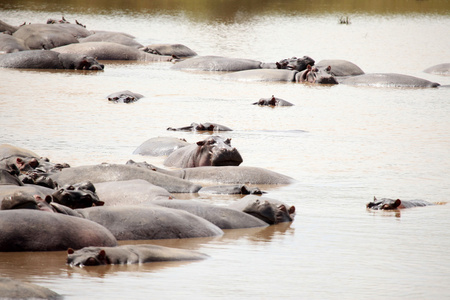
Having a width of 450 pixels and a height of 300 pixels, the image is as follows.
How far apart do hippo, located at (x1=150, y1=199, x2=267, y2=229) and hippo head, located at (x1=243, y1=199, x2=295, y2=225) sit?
0.15 m

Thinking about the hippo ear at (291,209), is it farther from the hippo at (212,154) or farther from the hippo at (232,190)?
the hippo at (212,154)

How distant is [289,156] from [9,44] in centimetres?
1520

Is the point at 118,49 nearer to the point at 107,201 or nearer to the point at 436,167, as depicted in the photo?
the point at 436,167

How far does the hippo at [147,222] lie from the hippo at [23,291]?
175cm

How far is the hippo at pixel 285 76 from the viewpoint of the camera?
21.0m

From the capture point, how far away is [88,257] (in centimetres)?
532

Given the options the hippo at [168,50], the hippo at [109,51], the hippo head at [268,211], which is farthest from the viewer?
the hippo at [168,50]

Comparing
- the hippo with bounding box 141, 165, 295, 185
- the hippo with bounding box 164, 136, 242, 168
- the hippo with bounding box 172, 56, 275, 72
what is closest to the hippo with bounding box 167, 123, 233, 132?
the hippo with bounding box 164, 136, 242, 168

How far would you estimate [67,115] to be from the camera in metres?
14.1

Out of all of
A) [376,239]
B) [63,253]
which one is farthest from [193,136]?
[63,253]

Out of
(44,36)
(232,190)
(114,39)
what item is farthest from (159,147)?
(114,39)

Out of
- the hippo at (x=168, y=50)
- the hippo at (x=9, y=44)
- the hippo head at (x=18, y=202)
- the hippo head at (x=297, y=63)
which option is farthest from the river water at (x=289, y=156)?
the hippo at (x=9, y=44)

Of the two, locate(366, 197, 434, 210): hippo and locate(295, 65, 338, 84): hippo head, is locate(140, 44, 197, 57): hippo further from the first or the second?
locate(366, 197, 434, 210): hippo

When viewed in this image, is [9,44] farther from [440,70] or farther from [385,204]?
[385,204]
